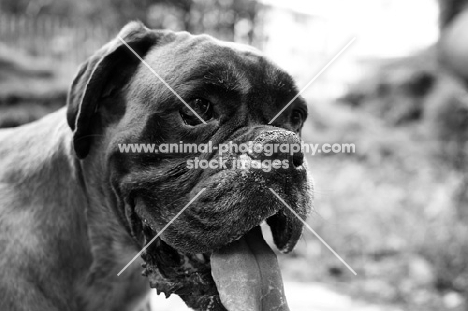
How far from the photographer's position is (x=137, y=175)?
87.7 inches

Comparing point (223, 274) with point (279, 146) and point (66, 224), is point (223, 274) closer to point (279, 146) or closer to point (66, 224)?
point (279, 146)

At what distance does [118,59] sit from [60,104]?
5.12 meters

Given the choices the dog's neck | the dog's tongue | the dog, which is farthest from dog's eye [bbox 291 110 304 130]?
the dog's neck

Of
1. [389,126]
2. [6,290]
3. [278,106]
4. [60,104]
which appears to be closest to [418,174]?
[389,126]

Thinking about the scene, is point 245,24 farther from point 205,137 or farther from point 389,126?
point 205,137

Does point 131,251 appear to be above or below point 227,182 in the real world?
below

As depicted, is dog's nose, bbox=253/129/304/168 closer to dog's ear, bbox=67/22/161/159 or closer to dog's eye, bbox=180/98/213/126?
dog's eye, bbox=180/98/213/126

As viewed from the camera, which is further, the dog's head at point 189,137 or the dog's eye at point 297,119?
the dog's eye at point 297,119

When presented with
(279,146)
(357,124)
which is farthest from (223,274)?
(357,124)

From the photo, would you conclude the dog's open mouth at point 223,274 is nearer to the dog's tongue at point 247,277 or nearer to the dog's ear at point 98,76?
the dog's tongue at point 247,277

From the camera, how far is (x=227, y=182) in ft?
6.66

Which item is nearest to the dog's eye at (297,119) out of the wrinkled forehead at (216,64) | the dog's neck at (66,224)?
the wrinkled forehead at (216,64)

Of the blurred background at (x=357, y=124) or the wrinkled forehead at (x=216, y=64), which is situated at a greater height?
the wrinkled forehead at (x=216, y=64)

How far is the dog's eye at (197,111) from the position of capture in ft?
7.18
